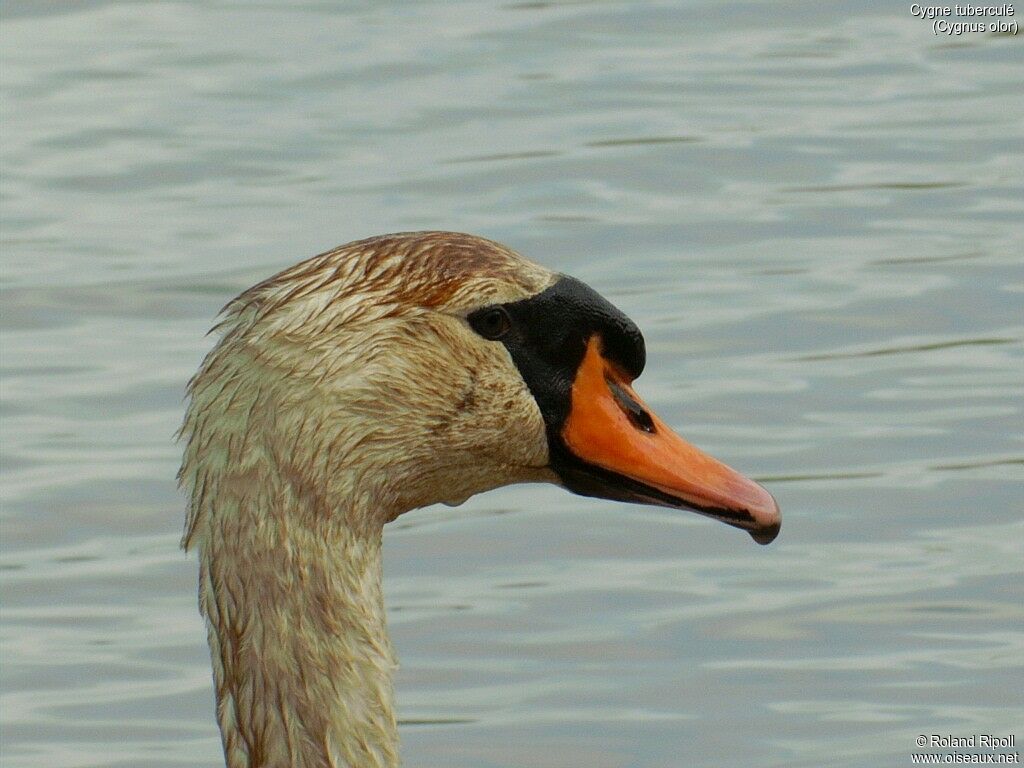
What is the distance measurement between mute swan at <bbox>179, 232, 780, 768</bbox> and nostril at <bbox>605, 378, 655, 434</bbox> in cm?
10

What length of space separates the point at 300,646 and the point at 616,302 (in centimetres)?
577

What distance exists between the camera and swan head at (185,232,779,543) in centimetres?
571

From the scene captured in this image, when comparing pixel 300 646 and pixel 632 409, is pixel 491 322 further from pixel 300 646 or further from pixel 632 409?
pixel 300 646

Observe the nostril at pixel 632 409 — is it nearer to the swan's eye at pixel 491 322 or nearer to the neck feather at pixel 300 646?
the swan's eye at pixel 491 322

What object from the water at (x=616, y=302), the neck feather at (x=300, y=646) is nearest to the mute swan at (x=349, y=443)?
the neck feather at (x=300, y=646)

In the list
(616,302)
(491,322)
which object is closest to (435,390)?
(491,322)

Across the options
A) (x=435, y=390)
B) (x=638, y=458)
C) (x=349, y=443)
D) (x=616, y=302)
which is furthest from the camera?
(x=616, y=302)

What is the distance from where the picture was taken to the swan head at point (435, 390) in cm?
571

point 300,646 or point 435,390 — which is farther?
point 435,390

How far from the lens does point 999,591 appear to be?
9.33m

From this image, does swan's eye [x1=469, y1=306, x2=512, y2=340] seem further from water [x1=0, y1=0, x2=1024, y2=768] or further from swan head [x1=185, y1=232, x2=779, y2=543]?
water [x1=0, y1=0, x2=1024, y2=768]

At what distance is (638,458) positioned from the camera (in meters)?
6.21

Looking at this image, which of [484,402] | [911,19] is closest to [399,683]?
[484,402]

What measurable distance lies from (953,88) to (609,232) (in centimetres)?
263
